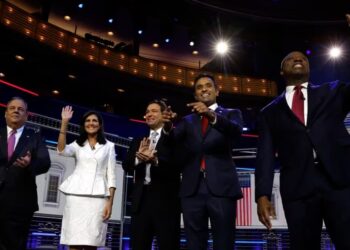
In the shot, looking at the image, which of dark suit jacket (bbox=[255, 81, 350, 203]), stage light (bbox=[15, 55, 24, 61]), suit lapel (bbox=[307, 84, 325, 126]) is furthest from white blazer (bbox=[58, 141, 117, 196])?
stage light (bbox=[15, 55, 24, 61])

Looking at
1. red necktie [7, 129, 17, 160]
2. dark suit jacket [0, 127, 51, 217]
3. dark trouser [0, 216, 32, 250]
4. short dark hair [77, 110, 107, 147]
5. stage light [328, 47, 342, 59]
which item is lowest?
dark trouser [0, 216, 32, 250]

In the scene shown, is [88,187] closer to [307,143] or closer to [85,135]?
[85,135]

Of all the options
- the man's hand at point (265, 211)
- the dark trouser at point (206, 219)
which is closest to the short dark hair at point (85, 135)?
the dark trouser at point (206, 219)

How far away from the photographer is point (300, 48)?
13.3 metres

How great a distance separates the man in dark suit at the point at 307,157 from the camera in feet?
5.21

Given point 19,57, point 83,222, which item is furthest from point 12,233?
point 19,57

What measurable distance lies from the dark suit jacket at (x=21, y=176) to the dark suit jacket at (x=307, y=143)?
159cm

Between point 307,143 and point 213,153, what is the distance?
71 centimetres

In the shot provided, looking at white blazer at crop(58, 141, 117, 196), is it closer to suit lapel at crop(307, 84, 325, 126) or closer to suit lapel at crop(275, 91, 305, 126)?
suit lapel at crop(275, 91, 305, 126)

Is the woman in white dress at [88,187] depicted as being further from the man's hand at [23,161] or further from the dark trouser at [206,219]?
the dark trouser at [206,219]

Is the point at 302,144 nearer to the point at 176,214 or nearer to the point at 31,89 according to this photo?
the point at 176,214

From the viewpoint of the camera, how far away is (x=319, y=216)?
1.62 metres

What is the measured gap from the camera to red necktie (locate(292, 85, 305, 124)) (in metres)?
1.80

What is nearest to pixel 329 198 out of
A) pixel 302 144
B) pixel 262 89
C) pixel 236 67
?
pixel 302 144
